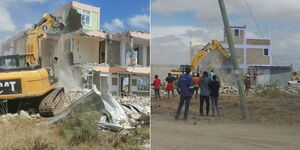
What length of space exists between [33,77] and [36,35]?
362mm

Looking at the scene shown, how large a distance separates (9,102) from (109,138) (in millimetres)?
897

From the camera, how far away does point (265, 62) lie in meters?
24.9

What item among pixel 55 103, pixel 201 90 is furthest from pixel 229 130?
pixel 55 103

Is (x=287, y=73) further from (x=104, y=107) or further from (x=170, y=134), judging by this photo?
(x=104, y=107)

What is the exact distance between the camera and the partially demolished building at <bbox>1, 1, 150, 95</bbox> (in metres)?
3.39

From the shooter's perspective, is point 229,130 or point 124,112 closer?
point 124,112

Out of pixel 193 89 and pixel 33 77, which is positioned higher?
pixel 33 77

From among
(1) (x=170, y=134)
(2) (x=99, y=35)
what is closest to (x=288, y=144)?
(1) (x=170, y=134)

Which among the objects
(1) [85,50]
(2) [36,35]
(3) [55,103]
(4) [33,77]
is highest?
(2) [36,35]

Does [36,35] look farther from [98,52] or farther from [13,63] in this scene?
[98,52]

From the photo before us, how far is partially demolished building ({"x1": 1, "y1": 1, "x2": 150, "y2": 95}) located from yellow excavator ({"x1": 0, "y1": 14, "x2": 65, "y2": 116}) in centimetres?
6

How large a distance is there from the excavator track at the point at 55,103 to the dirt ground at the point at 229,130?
1855 mm

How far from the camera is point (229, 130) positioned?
6.71m

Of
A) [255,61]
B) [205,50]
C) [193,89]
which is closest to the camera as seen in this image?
[193,89]
